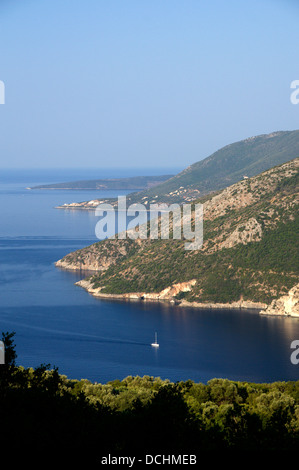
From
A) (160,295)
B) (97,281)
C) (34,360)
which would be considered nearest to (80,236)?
(97,281)

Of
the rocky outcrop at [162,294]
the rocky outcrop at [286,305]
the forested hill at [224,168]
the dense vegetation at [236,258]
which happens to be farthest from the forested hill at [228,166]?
the rocky outcrop at [286,305]

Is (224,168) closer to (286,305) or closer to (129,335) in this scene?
(286,305)

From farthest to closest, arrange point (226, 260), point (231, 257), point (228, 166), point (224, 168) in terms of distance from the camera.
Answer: point (224, 168)
point (228, 166)
point (231, 257)
point (226, 260)

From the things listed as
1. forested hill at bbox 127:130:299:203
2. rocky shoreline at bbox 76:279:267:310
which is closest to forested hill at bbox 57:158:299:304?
rocky shoreline at bbox 76:279:267:310

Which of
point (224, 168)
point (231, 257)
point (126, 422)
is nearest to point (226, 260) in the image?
point (231, 257)

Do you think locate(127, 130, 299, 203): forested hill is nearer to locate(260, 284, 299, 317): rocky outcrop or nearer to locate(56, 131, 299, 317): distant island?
locate(56, 131, 299, 317): distant island
